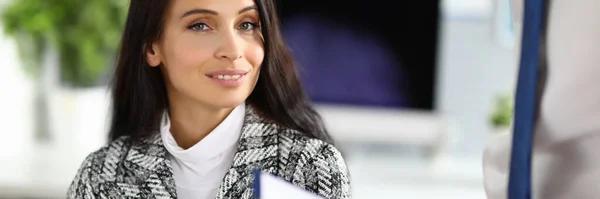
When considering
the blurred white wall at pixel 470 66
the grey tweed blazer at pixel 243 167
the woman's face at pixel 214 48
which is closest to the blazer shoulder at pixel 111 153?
the grey tweed blazer at pixel 243 167

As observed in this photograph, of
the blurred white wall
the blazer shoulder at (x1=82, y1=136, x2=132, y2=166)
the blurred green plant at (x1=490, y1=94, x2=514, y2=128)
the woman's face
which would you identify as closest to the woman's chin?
the woman's face

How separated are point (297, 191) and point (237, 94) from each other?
0.17 metres

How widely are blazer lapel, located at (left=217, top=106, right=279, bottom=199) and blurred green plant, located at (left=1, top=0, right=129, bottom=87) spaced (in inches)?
62.2

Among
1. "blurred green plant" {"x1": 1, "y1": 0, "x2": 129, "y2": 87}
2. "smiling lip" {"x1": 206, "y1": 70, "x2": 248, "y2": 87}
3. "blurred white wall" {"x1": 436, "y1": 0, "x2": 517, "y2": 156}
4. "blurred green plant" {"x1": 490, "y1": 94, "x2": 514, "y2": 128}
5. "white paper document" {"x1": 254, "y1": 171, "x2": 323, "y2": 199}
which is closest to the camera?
"white paper document" {"x1": 254, "y1": 171, "x2": 323, "y2": 199}

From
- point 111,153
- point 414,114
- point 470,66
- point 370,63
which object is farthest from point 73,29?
point 111,153

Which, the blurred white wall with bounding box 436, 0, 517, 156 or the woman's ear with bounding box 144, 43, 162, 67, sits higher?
the woman's ear with bounding box 144, 43, 162, 67

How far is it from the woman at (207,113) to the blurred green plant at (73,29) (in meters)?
1.50

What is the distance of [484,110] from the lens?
2.50 meters

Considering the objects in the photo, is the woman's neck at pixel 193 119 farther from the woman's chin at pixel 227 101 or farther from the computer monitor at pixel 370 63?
the computer monitor at pixel 370 63

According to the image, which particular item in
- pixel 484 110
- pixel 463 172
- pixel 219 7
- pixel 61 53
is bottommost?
pixel 463 172

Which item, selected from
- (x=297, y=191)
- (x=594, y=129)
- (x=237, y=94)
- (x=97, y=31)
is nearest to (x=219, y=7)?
(x=237, y=94)

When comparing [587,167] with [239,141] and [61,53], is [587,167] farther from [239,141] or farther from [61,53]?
[61,53]

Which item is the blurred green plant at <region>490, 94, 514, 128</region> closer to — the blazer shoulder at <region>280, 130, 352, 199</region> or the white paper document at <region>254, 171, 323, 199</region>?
the blazer shoulder at <region>280, 130, 352, 199</region>

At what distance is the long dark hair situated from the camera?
2.58 ft
